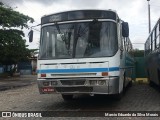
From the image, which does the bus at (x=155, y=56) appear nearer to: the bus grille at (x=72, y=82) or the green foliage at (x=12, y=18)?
the bus grille at (x=72, y=82)

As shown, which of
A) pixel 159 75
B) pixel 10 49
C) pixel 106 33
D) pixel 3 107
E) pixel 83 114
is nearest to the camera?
pixel 83 114

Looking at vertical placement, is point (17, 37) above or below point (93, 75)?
above

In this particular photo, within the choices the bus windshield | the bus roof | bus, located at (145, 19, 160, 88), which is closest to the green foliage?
bus, located at (145, 19, 160, 88)

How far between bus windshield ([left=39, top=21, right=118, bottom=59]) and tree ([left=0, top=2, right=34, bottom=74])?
26.1 meters

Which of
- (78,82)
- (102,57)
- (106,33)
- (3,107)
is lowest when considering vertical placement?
(3,107)

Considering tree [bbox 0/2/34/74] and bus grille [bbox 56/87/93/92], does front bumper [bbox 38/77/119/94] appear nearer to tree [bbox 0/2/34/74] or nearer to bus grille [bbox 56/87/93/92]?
bus grille [bbox 56/87/93/92]

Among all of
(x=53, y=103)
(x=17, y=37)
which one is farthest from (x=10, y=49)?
(x=53, y=103)

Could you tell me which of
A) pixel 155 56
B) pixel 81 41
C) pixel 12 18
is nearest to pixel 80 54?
pixel 81 41

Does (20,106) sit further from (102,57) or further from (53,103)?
(102,57)

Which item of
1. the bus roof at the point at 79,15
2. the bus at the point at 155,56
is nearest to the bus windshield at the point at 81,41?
the bus roof at the point at 79,15

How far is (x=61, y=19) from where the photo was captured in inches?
479

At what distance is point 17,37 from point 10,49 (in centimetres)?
149

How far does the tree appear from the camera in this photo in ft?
124

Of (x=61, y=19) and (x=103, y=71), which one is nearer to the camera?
(x=103, y=71)
